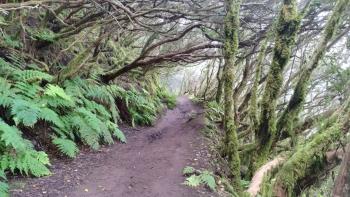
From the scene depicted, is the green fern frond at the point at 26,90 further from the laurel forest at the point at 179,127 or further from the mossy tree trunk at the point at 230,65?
the mossy tree trunk at the point at 230,65

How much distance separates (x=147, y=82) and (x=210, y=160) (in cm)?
855

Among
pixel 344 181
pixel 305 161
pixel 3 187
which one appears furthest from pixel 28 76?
pixel 344 181

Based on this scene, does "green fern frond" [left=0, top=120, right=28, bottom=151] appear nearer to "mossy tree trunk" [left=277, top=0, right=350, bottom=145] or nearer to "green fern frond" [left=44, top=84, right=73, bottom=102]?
"green fern frond" [left=44, top=84, right=73, bottom=102]

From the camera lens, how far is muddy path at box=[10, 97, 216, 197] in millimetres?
5633

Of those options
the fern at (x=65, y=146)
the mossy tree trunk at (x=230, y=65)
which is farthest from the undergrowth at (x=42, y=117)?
the mossy tree trunk at (x=230, y=65)

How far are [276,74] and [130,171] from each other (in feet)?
12.7

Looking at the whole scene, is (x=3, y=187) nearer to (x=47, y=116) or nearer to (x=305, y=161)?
(x=47, y=116)

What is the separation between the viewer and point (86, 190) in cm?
581

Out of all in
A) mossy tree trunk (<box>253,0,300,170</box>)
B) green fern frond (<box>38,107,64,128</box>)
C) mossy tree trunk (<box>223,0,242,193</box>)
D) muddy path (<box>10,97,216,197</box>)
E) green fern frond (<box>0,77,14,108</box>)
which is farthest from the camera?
mossy tree trunk (<box>223,0,242,193</box>)

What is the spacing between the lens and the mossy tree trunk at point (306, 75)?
7.56 metres

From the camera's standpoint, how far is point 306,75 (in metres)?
8.00

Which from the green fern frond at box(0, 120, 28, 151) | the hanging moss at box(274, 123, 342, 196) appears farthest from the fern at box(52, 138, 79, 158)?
the hanging moss at box(274, 123, 342, 196)

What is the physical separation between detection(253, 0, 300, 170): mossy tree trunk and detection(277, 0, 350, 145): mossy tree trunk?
12.4 inches

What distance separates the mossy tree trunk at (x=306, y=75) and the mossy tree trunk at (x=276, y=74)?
32cm
